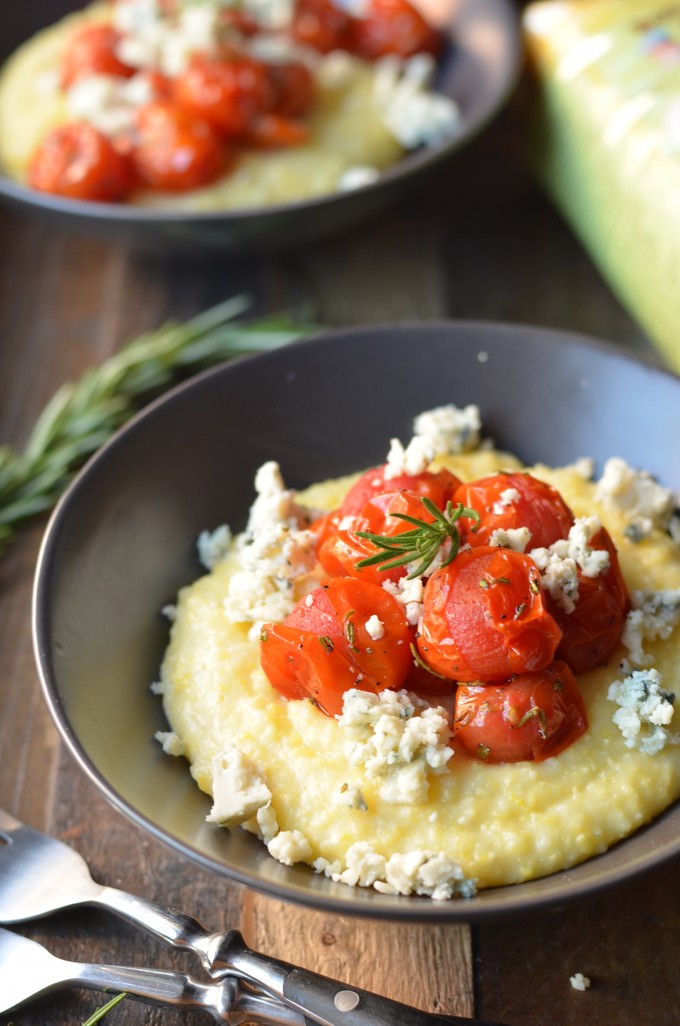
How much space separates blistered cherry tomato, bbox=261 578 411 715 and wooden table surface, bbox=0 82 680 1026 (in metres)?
0.48

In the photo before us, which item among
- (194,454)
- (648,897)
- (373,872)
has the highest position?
(194,454)

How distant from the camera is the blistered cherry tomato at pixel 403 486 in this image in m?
2.28

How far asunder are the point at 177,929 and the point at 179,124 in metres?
2.46

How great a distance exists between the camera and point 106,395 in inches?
124

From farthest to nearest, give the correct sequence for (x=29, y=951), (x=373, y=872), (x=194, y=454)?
(x=194, y=454), (x=29, y=951), (x=373, y=872)

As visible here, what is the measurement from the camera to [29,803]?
8.07 ft

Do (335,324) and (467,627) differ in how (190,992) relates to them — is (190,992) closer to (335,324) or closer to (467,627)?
(467,627)

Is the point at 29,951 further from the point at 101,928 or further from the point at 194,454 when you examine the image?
the point at 194,454

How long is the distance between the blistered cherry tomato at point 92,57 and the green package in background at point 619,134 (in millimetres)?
1410

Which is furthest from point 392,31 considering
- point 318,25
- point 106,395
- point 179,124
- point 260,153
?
point 106,395

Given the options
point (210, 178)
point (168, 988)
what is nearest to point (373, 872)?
point (168, 988)

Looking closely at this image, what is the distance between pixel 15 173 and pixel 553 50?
1.83 metres

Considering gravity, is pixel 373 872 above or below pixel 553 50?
below

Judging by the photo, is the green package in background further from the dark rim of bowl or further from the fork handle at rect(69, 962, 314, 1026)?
the fork handle at rect(69, 962, 314, 1026)
